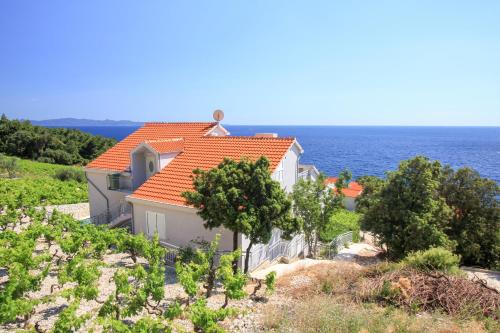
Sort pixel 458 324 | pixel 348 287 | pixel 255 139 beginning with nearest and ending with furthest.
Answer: pixel 458 324, pixel 348 287, pixel 255 139

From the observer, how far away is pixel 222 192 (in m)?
14.4

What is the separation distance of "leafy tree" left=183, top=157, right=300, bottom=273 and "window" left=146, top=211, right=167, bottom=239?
504cm

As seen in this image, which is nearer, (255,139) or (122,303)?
(122,303)

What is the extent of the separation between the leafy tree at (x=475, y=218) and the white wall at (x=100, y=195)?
22449mm

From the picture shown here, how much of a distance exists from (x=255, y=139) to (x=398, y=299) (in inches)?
493

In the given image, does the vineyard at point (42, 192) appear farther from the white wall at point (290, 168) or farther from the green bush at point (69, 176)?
the white wall at point (290, 168)

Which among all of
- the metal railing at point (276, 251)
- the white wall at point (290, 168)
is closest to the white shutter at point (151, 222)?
the metal railing at point (276, 251)

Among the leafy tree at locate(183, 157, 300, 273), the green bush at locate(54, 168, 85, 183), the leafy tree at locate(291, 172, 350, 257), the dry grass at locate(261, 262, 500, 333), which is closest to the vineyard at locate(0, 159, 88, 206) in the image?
the green bush at locate(54, 168, 85, 183)

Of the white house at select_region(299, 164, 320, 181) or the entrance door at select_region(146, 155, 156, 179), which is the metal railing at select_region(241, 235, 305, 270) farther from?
the entrance door at select_region(146, 155, 156, 179)

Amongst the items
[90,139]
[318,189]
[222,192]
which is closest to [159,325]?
[222,192]

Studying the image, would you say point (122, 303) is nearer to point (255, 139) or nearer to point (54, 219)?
point (54, 219)

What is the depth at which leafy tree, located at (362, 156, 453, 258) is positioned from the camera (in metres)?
20.7

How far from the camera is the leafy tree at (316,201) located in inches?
815

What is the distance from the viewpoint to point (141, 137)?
2872cm
